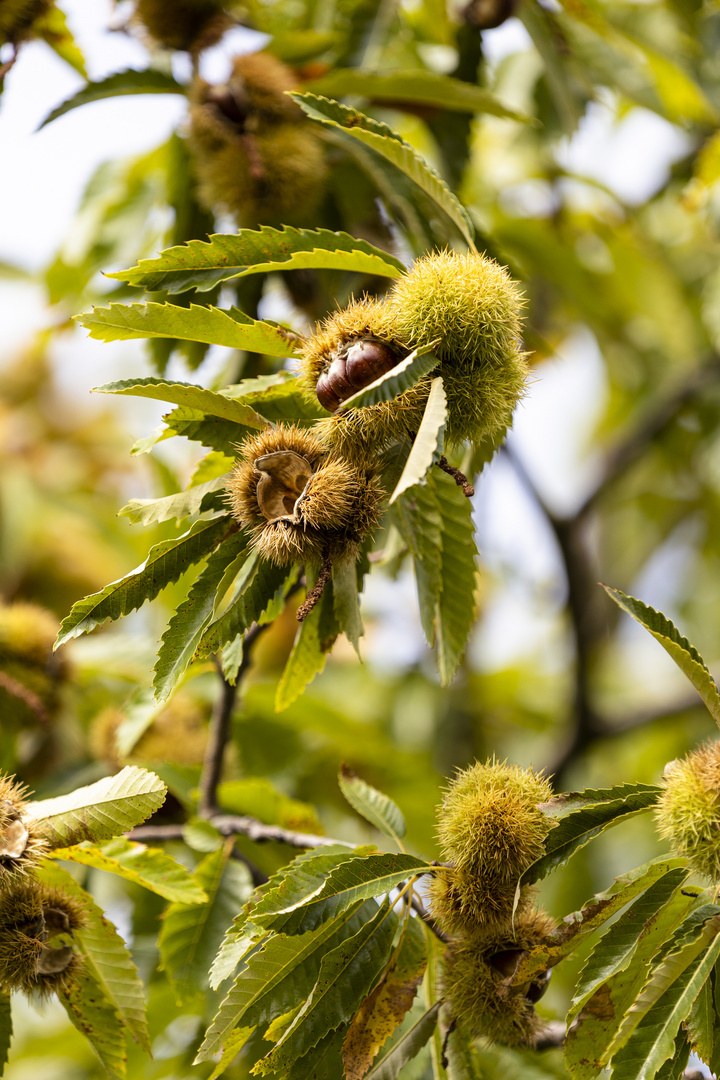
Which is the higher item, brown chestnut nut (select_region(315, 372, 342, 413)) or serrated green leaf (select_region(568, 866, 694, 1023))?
brown chestnut nut (select_region(315, 372, 342, 413))

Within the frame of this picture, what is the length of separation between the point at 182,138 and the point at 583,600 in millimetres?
2084

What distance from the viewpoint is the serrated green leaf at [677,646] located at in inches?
43.8

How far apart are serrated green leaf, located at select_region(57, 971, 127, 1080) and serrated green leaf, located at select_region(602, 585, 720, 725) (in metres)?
→ 0.91

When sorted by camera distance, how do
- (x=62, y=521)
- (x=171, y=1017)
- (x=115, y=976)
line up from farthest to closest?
(x=62, y=521)
(x=171, y=1017)
(x=115, y=976)

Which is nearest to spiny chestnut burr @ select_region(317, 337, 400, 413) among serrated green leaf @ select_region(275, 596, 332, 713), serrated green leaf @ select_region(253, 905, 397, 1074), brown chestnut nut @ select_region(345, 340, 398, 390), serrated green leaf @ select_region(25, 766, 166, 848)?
brown chestnut nut @ select_region(345, 340, 398, 390)

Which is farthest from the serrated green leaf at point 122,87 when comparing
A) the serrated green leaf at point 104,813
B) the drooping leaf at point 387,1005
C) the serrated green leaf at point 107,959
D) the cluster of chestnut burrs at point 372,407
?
the drooping leaf at point 387,1005

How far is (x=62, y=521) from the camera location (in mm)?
3631

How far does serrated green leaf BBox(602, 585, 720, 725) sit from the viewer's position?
1113mm

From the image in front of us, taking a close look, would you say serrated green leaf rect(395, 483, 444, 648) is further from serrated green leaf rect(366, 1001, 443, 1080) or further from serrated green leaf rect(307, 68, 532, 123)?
serrated green leaf rect(307, 68, 532, 123)

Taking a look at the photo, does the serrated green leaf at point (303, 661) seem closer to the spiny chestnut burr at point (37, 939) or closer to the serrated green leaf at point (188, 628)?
the serrated green leaf at point (188, 628)

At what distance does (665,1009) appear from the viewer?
103 cm

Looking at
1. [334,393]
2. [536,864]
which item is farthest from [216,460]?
[536,864]

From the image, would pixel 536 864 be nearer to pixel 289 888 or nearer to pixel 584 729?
pixel 289 888

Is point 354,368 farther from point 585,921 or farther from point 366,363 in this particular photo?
point 585,921
